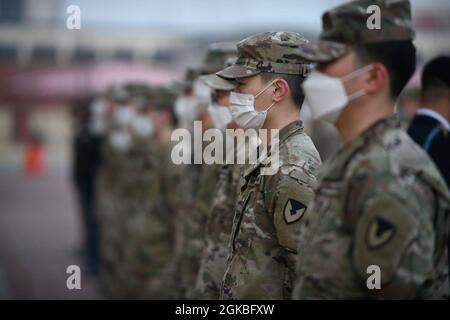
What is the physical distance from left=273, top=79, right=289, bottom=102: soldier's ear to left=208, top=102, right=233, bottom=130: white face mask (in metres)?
1.32

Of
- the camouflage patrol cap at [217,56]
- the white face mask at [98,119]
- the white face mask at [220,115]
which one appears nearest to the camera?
the white face mask at [220,115]

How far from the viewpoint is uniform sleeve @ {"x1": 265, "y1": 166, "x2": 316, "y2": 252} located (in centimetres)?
393

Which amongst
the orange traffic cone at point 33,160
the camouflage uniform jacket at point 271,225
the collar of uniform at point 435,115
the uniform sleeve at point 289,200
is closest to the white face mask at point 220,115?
the collar of uniform at point 435,115

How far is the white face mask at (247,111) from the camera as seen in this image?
4445 mm

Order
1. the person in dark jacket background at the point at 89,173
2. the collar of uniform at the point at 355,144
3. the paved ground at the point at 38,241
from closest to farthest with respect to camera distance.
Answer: the collar of uniform at the point at 355,144 < the paved ground at the point at 38,241 < the person in dark jacket background at the point at 89,173

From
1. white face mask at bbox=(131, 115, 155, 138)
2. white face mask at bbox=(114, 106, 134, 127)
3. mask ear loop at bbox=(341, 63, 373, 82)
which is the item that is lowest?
white face mask at bbox=(114, 106, 134, 127)

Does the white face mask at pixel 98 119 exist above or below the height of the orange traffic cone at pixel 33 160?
above

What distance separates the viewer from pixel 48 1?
59031 millimetres

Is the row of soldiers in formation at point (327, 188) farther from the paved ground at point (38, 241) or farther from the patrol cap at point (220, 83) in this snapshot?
the paved ground at point (38, 241)

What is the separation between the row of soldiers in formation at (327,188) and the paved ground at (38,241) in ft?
14.5

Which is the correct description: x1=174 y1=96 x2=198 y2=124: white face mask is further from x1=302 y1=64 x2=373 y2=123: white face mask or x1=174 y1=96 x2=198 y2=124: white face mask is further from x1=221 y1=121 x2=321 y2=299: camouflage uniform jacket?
x1=302 y1=64 x2=373 y2=123: white face mask

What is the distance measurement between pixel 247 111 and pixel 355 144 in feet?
4.34

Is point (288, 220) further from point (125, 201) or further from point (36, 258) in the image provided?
point (36, 258)

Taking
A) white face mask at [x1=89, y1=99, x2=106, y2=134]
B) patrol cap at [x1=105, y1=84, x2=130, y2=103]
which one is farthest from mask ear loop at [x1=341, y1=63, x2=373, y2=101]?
white face mask at [x1=89, y1=99, x2=106, y2=134]
